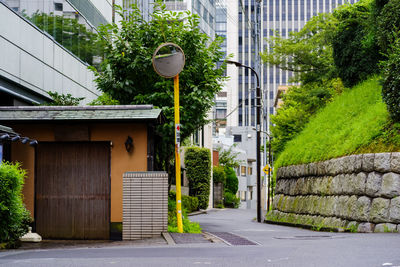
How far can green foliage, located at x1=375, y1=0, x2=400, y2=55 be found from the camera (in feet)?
64.3

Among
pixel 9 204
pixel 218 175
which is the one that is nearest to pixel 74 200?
pixel 9 204

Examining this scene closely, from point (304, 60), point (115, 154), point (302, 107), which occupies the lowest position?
point (115, 154)

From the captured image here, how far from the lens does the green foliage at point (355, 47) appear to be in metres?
25.7

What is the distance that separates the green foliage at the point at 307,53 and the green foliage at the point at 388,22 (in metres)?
14.6

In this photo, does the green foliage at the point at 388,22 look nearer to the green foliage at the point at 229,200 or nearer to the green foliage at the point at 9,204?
the green foliage at the point at 9,204

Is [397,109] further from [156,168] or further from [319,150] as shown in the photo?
[156,168]

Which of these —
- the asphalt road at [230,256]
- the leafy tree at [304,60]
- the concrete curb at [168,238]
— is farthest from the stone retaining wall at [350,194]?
the leafy tree at [304,60]

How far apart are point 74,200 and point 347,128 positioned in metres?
10.9

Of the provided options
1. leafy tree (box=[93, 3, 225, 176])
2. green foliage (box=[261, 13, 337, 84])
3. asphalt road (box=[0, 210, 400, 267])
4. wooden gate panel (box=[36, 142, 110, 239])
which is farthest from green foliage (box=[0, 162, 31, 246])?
green foliage (box=[261, 13, 337, 84])

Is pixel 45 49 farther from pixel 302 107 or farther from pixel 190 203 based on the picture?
pixel 190 203

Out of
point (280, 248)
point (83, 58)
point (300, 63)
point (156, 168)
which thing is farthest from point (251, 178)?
point (280, 248)

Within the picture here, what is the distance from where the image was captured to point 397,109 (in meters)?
16.2

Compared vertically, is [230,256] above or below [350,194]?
below

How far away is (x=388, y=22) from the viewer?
793 inches
